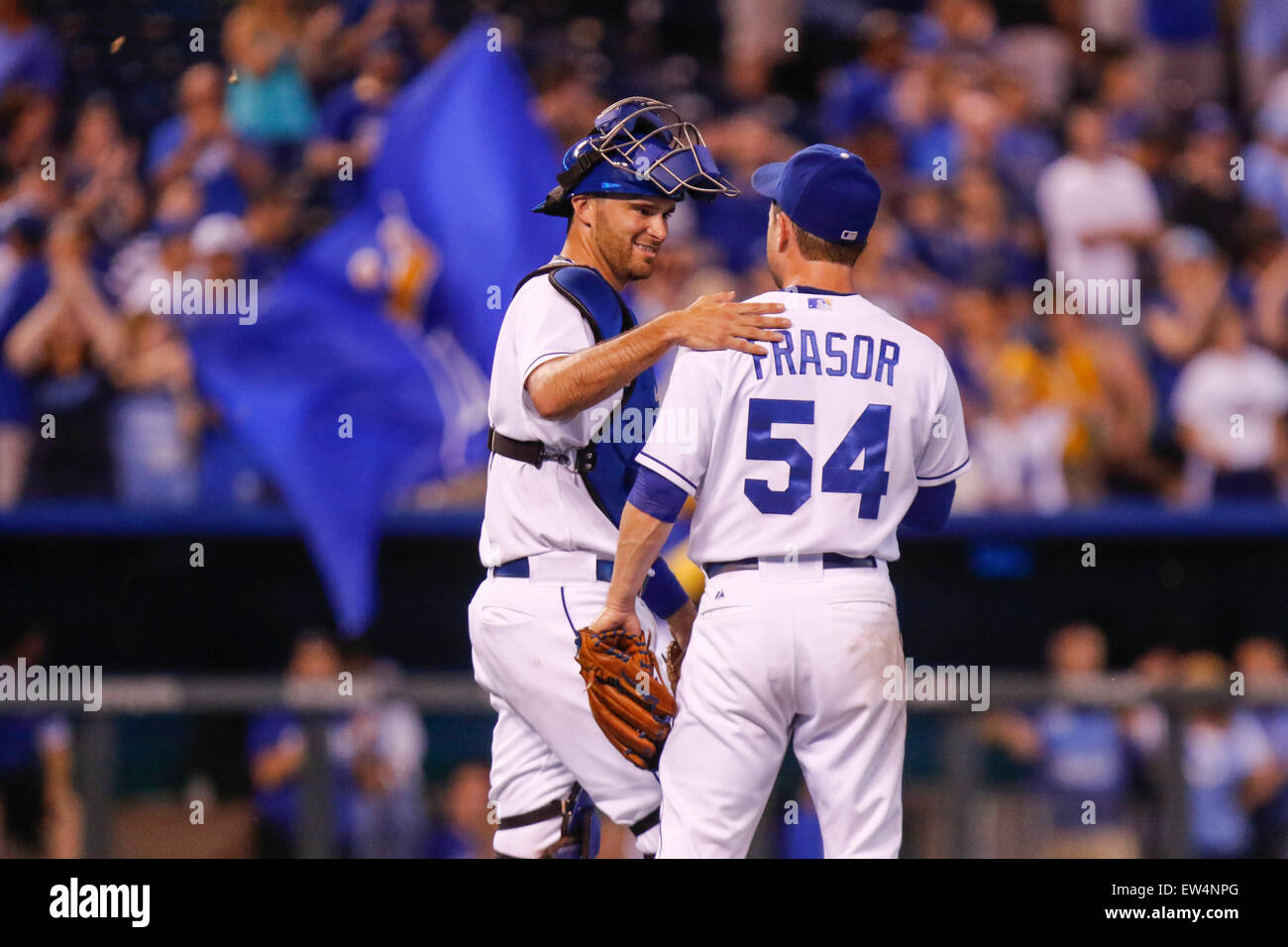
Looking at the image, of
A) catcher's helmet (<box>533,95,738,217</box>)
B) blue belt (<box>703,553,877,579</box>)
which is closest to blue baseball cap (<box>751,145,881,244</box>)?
catcher's helmet (<box>533,95,738,217</box>)

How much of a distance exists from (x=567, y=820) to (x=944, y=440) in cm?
134

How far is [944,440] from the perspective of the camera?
14.7 feet

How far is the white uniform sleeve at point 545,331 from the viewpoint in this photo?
14.3 ft

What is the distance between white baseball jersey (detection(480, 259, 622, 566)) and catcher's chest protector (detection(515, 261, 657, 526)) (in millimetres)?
28

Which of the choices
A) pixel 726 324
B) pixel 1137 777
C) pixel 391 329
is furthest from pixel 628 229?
pixel 1137 777

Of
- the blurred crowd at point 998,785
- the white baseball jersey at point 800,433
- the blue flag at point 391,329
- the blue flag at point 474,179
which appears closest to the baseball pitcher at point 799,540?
the white baseball jersey at point 800,433

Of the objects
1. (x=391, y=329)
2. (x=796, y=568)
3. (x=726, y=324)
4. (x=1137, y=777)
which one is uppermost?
(x=391, y=329)

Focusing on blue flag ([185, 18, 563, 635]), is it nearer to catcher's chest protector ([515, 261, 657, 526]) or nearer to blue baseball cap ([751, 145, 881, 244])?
catcher's chest protector ([515, 261, 657, 526])

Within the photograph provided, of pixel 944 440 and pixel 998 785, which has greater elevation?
pixel 944 440

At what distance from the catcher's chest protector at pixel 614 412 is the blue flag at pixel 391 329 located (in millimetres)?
2788

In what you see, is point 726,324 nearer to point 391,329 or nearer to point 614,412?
point 614,412

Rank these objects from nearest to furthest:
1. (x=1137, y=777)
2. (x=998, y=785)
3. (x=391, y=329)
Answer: (x=998, y=785)
(x=1137, y=777)
(x=391, y=329)

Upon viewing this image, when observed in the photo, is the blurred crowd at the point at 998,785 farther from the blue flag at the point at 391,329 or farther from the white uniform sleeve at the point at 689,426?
the white uniform sleeve at the point at 689,426

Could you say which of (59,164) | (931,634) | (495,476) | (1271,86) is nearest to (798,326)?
(495,476)
